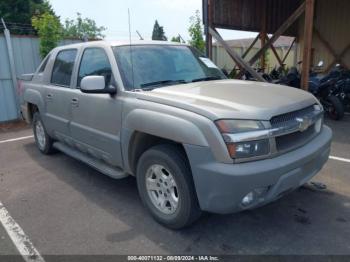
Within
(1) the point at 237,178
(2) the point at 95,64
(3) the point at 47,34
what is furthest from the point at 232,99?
(3) the point at 47,34

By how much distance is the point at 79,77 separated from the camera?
465cm

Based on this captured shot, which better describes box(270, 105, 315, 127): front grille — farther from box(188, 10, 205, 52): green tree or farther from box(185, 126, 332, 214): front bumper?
box(188, 10, 205, 52): green tree

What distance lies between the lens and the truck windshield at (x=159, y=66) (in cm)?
384

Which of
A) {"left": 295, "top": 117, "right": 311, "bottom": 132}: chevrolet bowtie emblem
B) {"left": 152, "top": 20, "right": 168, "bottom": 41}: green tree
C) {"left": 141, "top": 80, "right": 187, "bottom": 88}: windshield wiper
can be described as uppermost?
{"left": 152, "top": 20, "right": 168, "bottom": 41}: green tree

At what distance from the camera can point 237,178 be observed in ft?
8.83

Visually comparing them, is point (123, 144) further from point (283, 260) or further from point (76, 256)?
point (283, 260)

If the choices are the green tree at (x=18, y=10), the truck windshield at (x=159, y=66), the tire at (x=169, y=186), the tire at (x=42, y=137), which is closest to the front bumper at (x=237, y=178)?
the tire at (x=169, y=186)

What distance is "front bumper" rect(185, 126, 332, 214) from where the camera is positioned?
272cm

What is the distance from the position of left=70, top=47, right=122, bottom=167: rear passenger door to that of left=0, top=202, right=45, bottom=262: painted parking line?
3.92 feet

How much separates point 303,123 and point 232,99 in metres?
0.71

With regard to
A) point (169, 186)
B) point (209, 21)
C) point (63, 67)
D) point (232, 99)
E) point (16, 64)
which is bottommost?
point (169, 186)

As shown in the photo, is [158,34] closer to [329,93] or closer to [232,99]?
[329,93]

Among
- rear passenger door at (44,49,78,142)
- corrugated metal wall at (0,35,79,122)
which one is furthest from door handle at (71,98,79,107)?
corrugated metal wall at (0,35,79,122)

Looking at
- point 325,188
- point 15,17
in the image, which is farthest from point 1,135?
point 15,17
